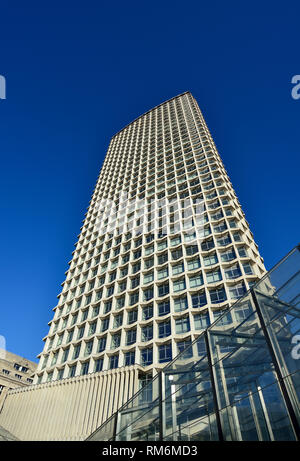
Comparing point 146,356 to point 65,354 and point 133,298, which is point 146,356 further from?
point 65,354

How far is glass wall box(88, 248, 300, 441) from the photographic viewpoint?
858cm

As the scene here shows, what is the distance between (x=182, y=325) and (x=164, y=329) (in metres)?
2.31

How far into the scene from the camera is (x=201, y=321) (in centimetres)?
3206

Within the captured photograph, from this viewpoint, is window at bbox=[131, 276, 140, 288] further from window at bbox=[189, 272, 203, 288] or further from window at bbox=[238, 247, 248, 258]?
window at bbox=[238, 247, 248, 258]

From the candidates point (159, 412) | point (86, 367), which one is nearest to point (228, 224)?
point (86, 367)

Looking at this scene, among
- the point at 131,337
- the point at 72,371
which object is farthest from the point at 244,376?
the point at 72,371

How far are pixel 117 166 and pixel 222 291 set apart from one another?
47933 mm

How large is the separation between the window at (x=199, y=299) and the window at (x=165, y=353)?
18.8 ft

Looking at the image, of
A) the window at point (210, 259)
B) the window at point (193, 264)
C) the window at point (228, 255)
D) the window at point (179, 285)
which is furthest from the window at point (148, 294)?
the window at point (228, 255)

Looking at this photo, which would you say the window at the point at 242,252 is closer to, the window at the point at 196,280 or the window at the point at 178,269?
the window at the point at 196,280

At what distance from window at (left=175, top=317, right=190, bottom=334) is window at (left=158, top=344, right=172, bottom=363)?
211 cm

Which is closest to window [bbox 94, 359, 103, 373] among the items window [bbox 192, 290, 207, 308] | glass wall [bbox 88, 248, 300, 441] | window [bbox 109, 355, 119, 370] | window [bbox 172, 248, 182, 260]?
window [bbox 109, 355, 119, 370]

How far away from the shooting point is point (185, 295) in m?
35.7
